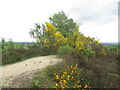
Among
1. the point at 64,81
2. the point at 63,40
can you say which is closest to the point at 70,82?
the point at 64,81

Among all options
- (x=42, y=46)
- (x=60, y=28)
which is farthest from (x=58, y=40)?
(x=60, y=28)

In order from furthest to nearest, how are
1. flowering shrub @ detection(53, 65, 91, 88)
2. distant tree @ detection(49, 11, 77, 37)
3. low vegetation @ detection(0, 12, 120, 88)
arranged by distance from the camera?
distant tree @ detection(49, 11, 77, 37) → low vegetation @ detection(0, 12, 120, 88) → flowering shrub @ detection(53, 65, 91, 88)

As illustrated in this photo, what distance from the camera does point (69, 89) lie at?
9.18 ft

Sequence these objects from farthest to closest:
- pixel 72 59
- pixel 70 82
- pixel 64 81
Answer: pixel 72 59 < pixel 70 82 < pixel 64 81

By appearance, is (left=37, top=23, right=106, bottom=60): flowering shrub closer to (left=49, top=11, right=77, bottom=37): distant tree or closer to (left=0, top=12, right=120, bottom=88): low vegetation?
(left=0, top=12, right=120, bottom=88): low vegetation

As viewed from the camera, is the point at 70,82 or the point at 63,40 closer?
the point at 70,82

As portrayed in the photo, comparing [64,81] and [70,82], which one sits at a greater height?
[64,81]

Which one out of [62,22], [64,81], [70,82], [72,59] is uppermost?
[62,22]

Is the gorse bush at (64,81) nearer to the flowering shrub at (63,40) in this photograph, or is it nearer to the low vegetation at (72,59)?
the low vegetation at (72,59)

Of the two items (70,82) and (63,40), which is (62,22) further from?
(70,82)

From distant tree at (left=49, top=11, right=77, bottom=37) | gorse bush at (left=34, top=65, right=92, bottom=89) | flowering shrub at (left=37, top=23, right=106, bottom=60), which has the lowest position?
gorse bush at (left=34, top=65, right=92, bottom=89)

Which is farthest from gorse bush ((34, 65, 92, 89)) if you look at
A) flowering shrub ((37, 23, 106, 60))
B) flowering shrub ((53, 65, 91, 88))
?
flowering shrub ((37, 23, 106, 60))

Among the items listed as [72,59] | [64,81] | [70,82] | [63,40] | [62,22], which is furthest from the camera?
[62,22]

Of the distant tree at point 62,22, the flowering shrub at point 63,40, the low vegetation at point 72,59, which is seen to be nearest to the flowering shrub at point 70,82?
the low vegetation at point 72,59
